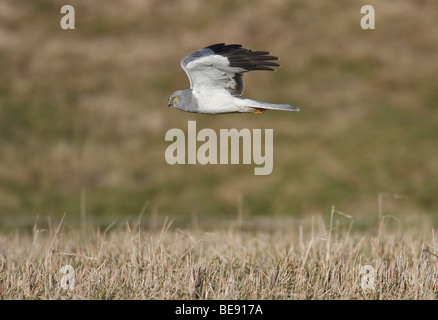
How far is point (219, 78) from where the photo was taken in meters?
6.91

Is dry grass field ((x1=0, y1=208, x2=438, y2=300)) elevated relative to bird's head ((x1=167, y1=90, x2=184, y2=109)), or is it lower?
lower

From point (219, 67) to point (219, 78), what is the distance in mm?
105

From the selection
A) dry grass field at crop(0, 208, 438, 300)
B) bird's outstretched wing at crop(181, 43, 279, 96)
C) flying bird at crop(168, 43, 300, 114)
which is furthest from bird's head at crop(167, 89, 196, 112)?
dry grass field at crop(0, 208, 438, 300)

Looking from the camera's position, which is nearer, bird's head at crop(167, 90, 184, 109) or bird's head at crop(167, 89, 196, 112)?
bird's head at crop(167, 89, 196, 112)

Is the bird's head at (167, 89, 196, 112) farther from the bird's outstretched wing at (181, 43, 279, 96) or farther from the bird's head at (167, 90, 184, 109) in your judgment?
the bird's outstretched wing at (181, 43, 279, 96)

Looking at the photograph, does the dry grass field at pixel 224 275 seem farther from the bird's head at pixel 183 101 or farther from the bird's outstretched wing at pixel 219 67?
the bird's outstretched wing at pixel 219 67

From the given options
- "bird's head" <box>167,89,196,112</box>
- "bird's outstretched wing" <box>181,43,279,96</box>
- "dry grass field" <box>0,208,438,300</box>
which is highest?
"bird's outstretched wing" <box>181,43,279,96</box>

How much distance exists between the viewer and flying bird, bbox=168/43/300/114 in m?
6.20

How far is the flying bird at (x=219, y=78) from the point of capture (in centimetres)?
620

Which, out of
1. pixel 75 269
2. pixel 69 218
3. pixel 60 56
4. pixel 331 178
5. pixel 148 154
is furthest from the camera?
pixel 60 56

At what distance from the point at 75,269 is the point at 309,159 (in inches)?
772

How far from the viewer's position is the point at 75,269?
6.71 metres

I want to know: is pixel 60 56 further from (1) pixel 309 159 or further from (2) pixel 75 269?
(2) pixel 75 269
